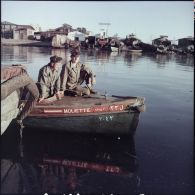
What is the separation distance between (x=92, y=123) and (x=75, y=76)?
215cm

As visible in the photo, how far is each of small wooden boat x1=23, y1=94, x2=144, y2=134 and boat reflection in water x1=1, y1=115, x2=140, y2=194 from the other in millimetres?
395

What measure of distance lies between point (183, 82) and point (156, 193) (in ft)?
60.4

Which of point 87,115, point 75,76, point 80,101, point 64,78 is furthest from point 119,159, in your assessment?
A: point 75,76

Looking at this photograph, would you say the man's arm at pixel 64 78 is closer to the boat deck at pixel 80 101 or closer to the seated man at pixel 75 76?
the seated man at pixel 75 76

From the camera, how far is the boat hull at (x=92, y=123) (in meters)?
9.59

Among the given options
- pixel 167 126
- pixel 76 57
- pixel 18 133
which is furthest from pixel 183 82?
pixel 18 133

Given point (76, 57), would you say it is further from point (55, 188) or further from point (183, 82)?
point (183, 82)

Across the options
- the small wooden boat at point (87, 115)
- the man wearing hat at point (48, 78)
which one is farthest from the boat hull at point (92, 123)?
the man wearing hat at point (48, 78)

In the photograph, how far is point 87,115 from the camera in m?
9.50

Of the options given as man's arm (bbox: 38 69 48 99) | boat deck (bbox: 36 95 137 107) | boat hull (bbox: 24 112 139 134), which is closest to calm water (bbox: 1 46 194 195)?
boat hull (bbox: 24 112 139 134)

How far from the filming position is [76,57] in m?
10.5

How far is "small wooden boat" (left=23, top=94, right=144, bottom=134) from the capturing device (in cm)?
944

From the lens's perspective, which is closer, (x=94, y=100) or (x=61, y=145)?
(x=61, y=145)

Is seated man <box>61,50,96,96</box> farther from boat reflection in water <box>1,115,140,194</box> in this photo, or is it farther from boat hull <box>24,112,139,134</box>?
boat reflection in water <box>1,115,140,194</box>
